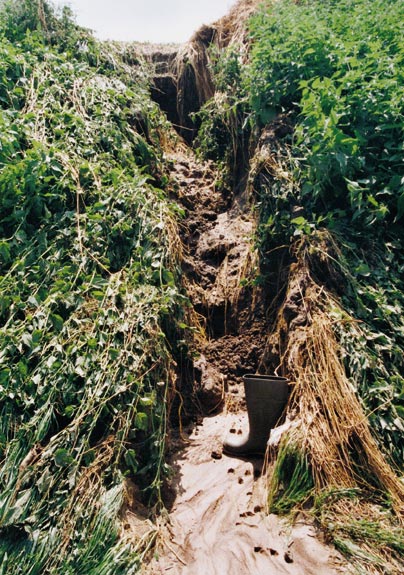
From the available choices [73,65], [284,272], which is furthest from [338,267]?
[73,65]

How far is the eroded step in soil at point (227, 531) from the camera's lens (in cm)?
230

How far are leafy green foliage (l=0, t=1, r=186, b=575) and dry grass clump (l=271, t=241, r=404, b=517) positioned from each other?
3.13ft

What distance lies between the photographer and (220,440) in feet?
11.3

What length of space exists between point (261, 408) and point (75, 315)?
1489 mm

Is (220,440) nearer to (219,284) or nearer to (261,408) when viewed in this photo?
(261,408)

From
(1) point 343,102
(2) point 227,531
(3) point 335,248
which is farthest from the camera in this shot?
(1) point 343,102

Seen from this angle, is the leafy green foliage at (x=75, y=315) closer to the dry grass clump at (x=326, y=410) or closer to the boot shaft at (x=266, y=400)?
the boot shaft at (x=266, y=400)

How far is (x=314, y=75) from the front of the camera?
4543 mm

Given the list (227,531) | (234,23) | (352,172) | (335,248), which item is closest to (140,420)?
(227,531)

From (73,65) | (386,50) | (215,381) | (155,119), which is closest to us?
(215,381)

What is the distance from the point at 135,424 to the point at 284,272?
1964 millimetres

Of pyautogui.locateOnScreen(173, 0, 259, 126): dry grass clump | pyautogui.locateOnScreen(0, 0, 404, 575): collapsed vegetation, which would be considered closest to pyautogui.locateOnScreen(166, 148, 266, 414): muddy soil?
pyautogui.locateOnScreen(0, 0, 404, 575): collapsed vegetation

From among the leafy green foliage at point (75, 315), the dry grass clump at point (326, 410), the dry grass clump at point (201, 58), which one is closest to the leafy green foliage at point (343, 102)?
the dry grass clump at point (326, 410)

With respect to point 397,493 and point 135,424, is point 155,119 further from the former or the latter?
point 397,493
